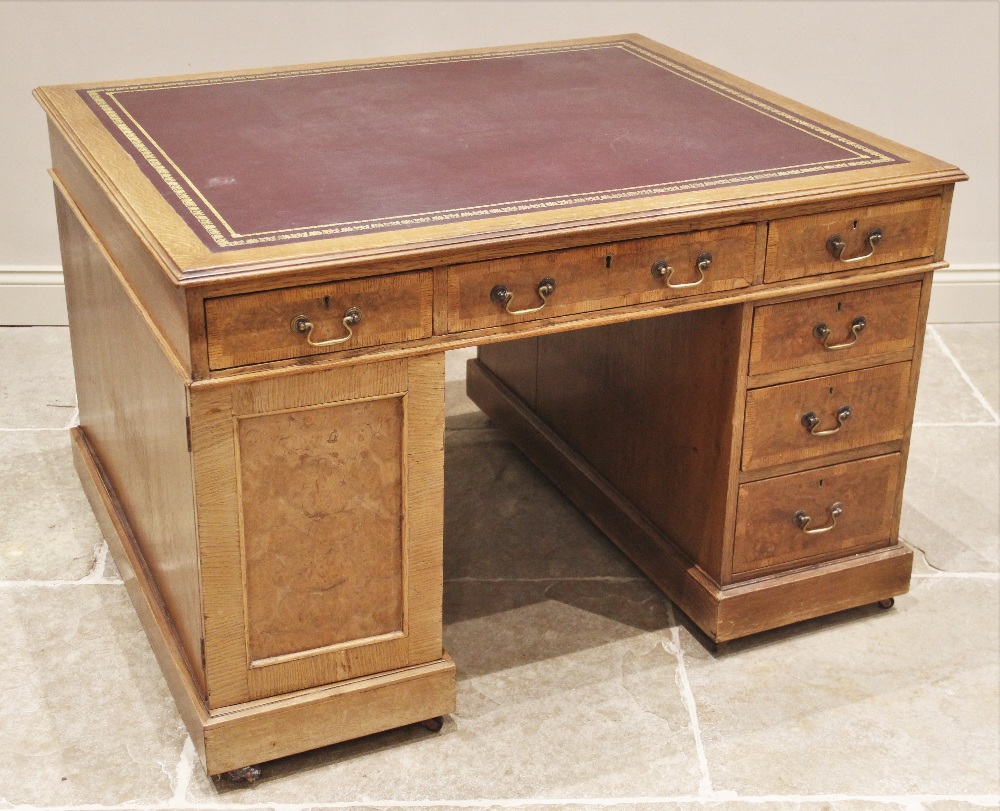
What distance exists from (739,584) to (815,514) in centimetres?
21

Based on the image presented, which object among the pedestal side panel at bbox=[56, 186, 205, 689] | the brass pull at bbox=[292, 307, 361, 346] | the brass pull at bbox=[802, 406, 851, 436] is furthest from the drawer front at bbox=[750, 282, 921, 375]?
the pedestal side panel at bbox=[56, 186, 205, 689]

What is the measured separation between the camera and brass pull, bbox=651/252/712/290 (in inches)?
95.7

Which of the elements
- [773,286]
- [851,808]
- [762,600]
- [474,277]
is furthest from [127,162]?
[851,808]

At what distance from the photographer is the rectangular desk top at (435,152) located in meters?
2.29

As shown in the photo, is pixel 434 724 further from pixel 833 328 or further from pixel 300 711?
pixel 833 328

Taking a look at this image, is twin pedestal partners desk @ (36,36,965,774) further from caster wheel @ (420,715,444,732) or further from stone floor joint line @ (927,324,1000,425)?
stone floor joint line @ (927,324,1000,425)

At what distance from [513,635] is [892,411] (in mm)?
872

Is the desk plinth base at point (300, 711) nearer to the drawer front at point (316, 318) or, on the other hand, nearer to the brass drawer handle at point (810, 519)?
the drawer front at point (316, 318)

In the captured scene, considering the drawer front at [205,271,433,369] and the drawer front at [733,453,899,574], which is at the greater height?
the drawer front at [205,271,433,369]

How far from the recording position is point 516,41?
4.08 meters

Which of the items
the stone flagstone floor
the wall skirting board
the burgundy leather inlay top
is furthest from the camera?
the wall skirting board

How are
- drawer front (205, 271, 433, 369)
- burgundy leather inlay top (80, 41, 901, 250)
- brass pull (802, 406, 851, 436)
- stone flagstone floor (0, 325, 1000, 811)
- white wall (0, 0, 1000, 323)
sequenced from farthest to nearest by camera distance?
white wall (0, 0, 1000, 323)
brass pull (802, 406, 851, 436)
stone flagstone floor (0, 325, 1000, 811)
burgundy leather inlay top (80, 41, 901, 250)
drawer front (205, 271, 433, 369)

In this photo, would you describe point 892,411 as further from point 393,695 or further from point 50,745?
point 50,745

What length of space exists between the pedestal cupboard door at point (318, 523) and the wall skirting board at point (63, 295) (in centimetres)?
211
